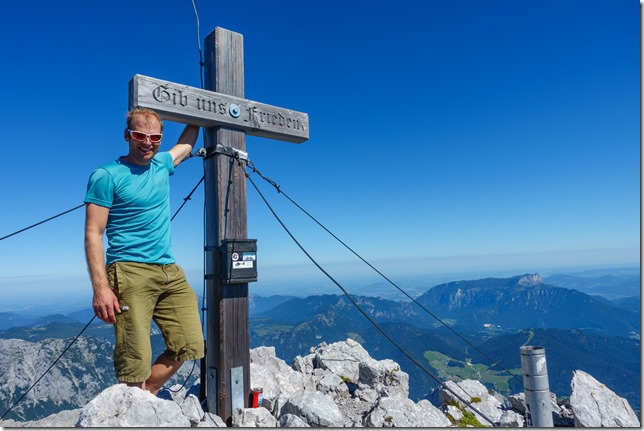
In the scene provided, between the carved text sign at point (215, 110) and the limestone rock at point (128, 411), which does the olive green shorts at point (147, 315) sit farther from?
the carved text sign at point (215, 110)

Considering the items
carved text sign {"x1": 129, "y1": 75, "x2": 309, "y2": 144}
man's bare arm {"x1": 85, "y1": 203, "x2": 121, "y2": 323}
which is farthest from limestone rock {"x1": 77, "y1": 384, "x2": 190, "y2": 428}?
carved text sign {"x1": 129, "y1": 75, "x2": 309, "y2": 144}

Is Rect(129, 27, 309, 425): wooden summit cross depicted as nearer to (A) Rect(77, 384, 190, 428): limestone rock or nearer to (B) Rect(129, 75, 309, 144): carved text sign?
(B) Rect(129, 75, 309, 144): carved text sign

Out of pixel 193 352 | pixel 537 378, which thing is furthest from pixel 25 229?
pixel 537 378

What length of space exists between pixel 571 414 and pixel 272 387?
160 inches

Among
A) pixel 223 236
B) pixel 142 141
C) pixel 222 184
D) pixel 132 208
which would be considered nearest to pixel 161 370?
pixel 223 236

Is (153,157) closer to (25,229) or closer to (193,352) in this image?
(25,229)

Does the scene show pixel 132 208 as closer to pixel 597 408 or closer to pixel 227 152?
pixel 227 152

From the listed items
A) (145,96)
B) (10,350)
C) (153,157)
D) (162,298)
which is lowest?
(10,350)

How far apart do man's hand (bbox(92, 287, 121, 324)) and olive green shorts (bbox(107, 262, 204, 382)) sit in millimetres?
117

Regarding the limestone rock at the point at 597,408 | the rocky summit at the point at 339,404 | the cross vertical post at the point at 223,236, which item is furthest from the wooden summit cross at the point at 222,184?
the limestone rock at the point at 597,408

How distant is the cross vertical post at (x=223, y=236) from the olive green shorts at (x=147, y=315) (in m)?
0.55

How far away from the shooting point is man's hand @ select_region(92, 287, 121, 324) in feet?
11.1

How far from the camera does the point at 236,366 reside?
4742 mm

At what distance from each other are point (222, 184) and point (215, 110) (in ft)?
3.08
